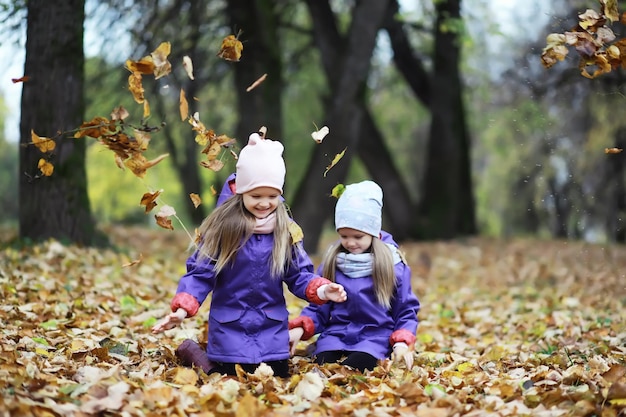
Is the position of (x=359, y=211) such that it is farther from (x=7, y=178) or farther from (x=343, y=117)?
(x=7, y=178)

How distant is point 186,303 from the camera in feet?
13.2

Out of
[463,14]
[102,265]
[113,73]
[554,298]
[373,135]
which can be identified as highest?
[463,14]

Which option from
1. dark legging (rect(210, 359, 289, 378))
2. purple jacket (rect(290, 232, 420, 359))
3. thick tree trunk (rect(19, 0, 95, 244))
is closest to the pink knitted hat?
purple jacket (rect(290, 232, 420, 359))

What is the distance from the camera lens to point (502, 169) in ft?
97.8

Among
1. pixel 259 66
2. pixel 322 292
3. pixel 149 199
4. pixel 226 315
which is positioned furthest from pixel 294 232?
pixel 259 66

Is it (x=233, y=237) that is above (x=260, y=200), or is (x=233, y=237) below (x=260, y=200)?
below

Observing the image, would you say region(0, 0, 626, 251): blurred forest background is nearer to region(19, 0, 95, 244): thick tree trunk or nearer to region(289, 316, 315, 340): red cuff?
region(19, 0, 95, 244): thick tree trunk

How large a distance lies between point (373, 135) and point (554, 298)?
24.2 feet

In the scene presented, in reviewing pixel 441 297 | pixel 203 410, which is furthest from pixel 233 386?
pixel 441 297

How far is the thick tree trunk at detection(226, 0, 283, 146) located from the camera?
11641 mm

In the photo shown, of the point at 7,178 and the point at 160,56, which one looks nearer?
the point at 160,56

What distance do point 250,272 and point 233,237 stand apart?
8.7 inches

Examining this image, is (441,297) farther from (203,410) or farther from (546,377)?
(203,410)

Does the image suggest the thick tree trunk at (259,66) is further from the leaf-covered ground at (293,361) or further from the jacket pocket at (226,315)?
the jacket pocket at (226,315)
